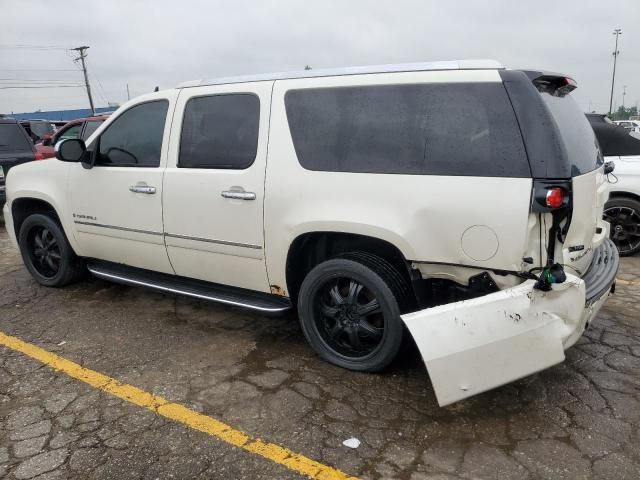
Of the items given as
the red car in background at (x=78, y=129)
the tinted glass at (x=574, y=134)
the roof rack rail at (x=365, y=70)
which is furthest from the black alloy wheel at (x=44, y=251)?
the red car in background at (x=78, y=129)

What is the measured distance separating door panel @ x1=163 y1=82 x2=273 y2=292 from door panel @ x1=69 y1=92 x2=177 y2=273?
0.14 meters

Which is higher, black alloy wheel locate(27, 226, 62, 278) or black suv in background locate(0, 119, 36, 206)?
black suv in background locate(0, 119, 36, 206)

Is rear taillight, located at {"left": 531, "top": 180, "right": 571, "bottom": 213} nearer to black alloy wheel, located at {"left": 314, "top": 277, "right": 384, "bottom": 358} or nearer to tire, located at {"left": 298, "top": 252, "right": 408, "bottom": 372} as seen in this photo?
tire, located at {"left": 298, "top": 252, "right": 408, "bottom": 372}

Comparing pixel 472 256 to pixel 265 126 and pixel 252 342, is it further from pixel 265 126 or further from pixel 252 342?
pixel 252 342

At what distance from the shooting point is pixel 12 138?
912 cm

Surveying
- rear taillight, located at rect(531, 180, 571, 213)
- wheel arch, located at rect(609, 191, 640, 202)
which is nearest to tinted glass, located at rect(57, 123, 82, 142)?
wheel arch, located at rect(609, 191, 640, 202)

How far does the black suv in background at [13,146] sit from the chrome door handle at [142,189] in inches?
233

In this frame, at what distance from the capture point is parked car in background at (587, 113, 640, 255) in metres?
5.82

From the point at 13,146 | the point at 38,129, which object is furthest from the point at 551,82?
the point at 38,129

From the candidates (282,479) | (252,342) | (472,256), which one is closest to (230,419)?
(282,479)

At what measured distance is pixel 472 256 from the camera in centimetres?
276

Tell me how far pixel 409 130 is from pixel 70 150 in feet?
9.13

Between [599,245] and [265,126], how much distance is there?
2.25 m

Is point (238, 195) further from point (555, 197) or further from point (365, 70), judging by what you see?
point (555, 197)
